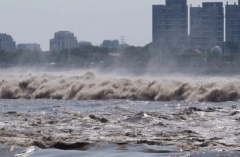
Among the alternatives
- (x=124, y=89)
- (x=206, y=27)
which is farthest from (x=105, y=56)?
(x=124, y=89)

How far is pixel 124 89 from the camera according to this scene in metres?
23.8

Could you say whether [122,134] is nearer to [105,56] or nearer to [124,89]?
[124,89]

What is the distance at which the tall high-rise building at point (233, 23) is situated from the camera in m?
187

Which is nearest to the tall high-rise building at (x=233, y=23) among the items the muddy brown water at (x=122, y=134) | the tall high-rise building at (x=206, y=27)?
the tall high-rise building at (x=206, y=27)

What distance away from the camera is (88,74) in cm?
3103

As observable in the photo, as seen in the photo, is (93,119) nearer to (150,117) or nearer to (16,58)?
(150,117)

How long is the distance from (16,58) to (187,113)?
12874 cm

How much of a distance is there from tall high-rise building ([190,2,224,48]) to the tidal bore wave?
167m

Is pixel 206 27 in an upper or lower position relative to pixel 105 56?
upper

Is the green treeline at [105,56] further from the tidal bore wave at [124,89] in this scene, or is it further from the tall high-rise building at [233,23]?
the tidal bore wave at [124,89]

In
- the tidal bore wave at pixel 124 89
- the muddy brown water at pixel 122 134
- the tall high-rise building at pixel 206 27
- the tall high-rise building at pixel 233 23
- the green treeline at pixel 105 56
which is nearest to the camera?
the muddy brown water at pixel 122 134

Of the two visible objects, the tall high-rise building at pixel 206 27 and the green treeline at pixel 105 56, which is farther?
the tall high-rise building at pixel 206 27

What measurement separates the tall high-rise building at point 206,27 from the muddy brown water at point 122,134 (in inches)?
7088

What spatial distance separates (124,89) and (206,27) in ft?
578
